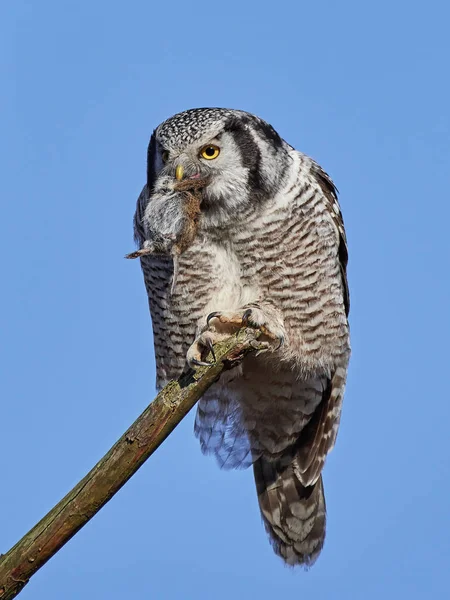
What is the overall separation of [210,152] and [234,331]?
0.96m

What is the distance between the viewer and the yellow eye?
15.6 feet

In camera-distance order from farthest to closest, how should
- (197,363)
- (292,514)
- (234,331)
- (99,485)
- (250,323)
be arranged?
(292,514), (234,331), (250,323), (197,363), (99,485)

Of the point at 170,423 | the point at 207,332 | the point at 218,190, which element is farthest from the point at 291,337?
the point at 170,423

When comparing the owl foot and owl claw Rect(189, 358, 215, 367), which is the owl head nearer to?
the owl foot

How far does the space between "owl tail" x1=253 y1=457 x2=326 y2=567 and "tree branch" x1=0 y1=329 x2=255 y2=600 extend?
1.83m

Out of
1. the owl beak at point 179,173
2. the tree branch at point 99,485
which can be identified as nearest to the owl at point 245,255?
the owl beak at point 179,173

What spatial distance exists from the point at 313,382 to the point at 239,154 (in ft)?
4.92

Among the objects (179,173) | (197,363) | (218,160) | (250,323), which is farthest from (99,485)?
(218,160)

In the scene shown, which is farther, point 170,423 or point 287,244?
point 287,244

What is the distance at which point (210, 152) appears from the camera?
4.78 m

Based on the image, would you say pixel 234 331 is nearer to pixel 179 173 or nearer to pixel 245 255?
pixel 245 255

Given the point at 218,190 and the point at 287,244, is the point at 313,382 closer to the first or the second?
the point at 287,244

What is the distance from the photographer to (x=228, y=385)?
215 inches

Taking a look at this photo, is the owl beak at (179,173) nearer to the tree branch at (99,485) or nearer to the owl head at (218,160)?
the owl head at (218,160)
